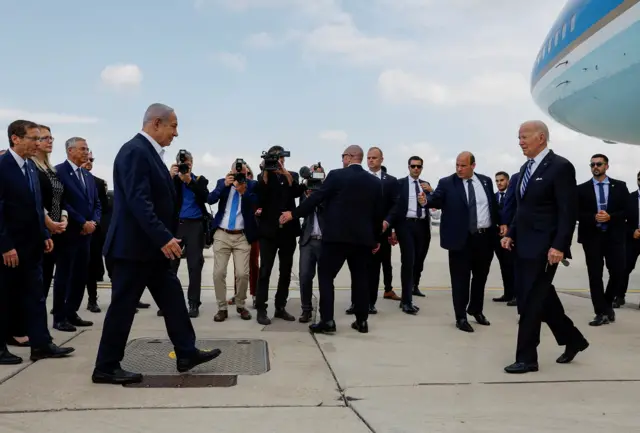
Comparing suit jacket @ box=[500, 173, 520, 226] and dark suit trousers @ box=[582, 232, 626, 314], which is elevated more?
suit jacket @ box=[500, 173, 520, 226]

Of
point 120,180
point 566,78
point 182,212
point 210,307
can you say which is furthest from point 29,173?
point 566,78

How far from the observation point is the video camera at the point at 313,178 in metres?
5.95

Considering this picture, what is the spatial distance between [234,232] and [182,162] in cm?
94

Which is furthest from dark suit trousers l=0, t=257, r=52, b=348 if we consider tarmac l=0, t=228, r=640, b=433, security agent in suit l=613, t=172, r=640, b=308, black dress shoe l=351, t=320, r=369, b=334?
security agent in suit l=613, t=172, r=640, b=308

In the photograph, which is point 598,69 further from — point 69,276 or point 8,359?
point 8,359

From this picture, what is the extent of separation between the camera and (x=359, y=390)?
3520 millimetres

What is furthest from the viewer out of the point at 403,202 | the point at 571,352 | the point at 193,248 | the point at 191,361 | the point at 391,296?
the point at 391,296

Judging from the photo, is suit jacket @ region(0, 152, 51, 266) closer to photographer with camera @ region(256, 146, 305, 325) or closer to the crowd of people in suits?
the crowd of people in suits

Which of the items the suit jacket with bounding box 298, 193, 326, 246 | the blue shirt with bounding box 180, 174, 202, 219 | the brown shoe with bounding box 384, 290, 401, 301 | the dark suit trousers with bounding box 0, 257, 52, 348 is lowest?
the brown shoe with bounding box 384, 290, 401, 301

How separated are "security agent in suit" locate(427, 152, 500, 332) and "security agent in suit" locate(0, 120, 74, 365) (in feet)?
12.1

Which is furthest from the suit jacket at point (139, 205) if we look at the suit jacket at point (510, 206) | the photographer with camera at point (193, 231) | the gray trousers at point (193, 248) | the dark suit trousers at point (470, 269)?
the suit jacket at point (510, 206)

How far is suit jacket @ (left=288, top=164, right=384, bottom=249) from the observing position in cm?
529

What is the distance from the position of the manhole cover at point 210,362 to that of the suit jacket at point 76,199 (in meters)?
1.35

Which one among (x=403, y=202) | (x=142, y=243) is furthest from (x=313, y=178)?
(x=142, y=243)
